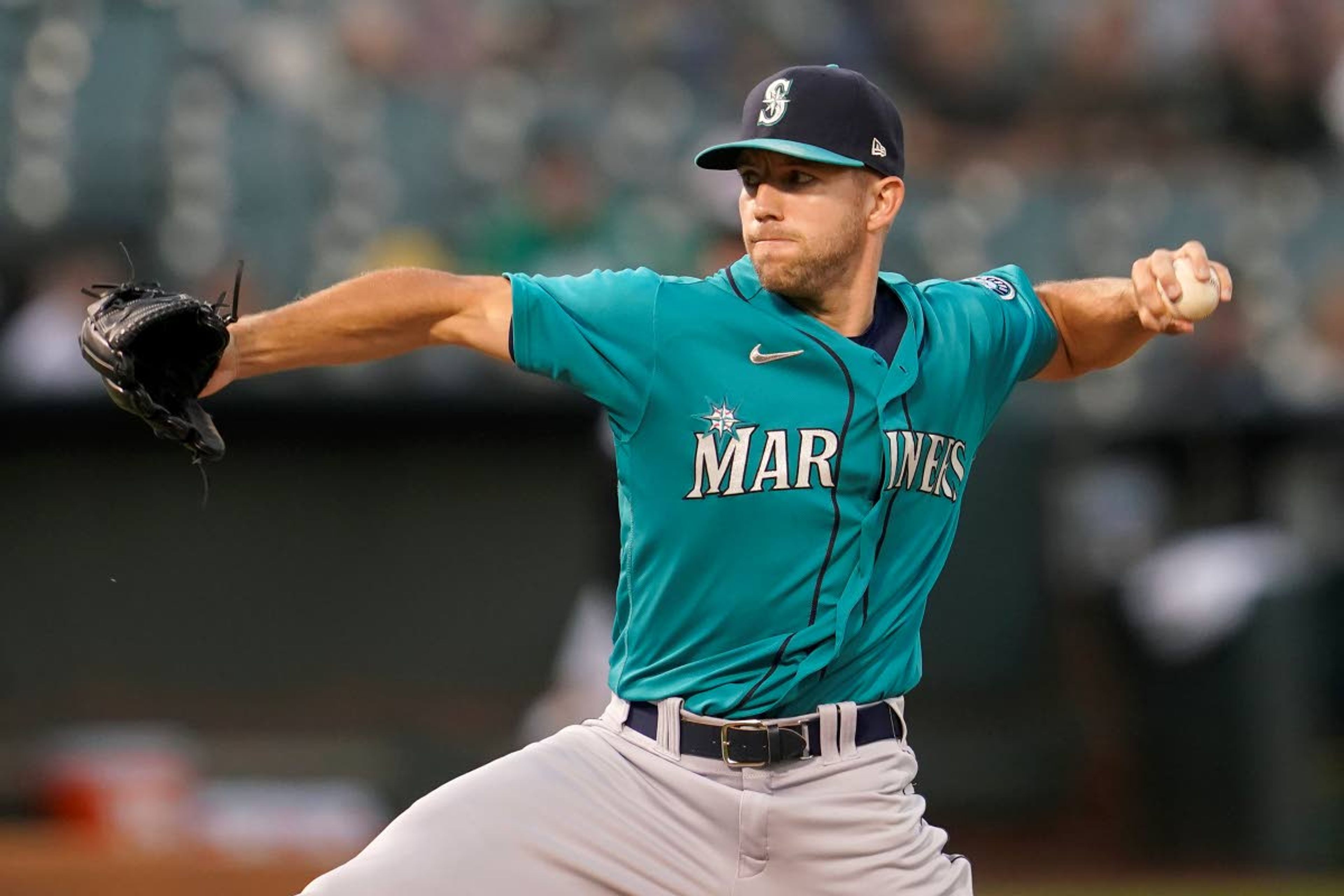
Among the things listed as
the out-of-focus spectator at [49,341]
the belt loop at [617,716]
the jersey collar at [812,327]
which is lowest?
the belt loop at [617,716]

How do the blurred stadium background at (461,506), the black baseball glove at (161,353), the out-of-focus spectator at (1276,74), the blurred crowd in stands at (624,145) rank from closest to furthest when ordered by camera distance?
the black baseball glove at (161,353)
the blurred stadium background at (461,506)
the blurred crowd in stands at (624,145)
the out-of-focus spectator at (1276,74)

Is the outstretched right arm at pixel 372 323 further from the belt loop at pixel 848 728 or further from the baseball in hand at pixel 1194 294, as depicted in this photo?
the baseball in hand at pixel 1194 294

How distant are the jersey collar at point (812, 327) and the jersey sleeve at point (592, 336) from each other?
0.68 ft

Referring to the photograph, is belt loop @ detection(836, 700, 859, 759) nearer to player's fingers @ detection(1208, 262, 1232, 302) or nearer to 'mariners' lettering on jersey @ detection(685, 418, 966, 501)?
'mariners' lettering on jersey @ detection(685, 418, 966, 501)

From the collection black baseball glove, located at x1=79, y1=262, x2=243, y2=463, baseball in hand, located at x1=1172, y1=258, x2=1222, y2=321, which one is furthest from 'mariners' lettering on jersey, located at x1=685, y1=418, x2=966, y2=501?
black baseball glove, located at x1=79, y1=262, x2=243, y2=463

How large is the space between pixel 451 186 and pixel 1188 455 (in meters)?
3.68

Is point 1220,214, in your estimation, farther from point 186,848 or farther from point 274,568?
point 186,848

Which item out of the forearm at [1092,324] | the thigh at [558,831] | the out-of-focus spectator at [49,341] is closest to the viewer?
the thigh at [558,831]

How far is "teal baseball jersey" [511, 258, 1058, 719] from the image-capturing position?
379 cm

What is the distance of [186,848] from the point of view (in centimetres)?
731

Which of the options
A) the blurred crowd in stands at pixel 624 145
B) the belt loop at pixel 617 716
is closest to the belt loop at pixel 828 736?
the belt loop at pixel 617 716

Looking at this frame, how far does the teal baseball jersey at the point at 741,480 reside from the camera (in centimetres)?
379

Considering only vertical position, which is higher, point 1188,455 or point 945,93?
point 945,93

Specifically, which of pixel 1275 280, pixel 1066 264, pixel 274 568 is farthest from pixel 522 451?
pixel 1275 280
